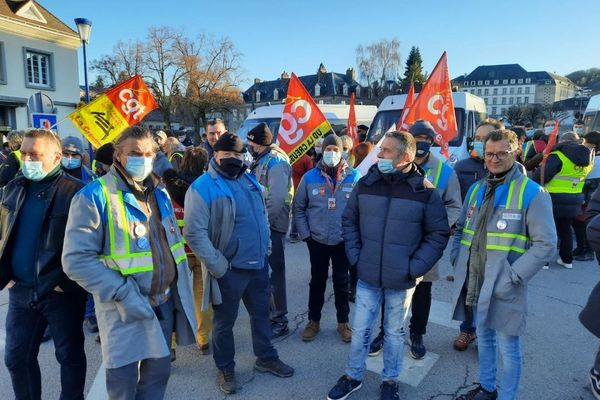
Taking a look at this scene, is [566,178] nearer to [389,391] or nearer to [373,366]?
[373,366]

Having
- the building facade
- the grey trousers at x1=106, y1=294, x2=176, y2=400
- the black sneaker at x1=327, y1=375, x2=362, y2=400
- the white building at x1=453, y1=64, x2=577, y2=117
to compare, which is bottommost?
the black sneaker at x1=327, y1=375, x2=362, y2=400

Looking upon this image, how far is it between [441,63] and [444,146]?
1.28 metres

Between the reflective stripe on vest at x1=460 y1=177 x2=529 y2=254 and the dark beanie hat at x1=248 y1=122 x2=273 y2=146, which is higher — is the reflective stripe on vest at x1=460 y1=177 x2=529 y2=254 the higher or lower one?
the lower one

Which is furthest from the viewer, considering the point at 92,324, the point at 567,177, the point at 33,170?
the point at 567,177

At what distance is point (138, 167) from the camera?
2367 mm

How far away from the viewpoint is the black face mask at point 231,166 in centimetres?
313

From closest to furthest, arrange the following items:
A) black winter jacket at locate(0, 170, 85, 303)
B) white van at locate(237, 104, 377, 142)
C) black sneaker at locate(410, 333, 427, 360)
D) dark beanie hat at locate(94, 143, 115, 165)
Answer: black winter jacket at locate(0, 170, 85, 303) < black sneaker at locate(410, 333, 427, 360) < dark beanie hat at locate(94, 143, 115, 165) < white van at locate(237, 104, 377, 142)

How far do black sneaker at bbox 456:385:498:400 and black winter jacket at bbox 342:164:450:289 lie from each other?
93cm

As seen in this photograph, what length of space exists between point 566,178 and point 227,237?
5233 mm

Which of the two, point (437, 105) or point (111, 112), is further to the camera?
point (437, 105)

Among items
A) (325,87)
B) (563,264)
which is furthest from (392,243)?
(325,87)

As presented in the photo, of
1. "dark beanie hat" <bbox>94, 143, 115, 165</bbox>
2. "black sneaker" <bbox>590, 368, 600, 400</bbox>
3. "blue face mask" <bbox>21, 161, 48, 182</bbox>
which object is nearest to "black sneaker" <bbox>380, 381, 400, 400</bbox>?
"black sneaker" <bbox>590, 368, 600, 400</bbox>

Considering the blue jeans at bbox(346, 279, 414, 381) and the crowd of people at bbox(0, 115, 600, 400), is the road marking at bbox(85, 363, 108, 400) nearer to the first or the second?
the crowd of people at bbox(0, 115, 600, 400)

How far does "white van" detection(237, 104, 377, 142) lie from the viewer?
12539 millimetres
